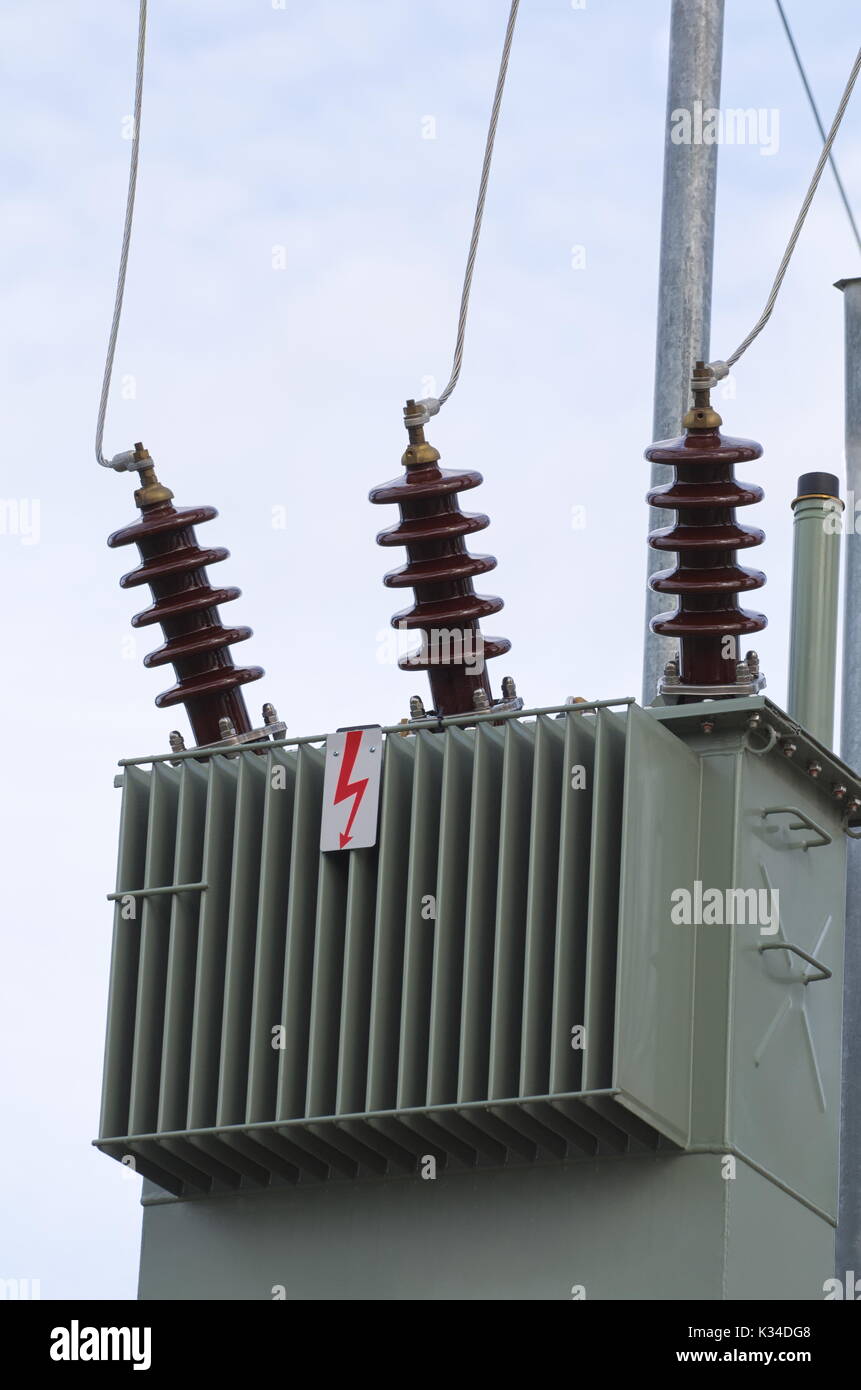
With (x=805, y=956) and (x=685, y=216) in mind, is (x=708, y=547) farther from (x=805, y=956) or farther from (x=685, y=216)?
(x=685, y=216)

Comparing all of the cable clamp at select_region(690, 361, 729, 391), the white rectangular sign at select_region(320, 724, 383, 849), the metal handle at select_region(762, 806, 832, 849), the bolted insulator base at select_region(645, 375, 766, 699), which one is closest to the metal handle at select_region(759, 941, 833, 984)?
the metal handle at select_region(762, 806, 832, 849)

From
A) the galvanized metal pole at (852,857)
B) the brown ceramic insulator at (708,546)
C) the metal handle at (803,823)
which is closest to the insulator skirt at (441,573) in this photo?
the brown ceramic insulator at (708,546)

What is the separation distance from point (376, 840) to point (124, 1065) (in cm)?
107

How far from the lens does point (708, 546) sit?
8.40 m

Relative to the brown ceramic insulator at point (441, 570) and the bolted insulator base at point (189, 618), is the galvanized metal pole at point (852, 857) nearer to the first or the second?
the brown ceramic insulator at point (441, 570)

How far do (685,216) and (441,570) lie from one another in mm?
2218

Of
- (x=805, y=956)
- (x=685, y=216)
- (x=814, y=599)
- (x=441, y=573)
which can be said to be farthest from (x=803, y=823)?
(x=685, y=216)

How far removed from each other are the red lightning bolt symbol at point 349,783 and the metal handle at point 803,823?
1152 millimetres

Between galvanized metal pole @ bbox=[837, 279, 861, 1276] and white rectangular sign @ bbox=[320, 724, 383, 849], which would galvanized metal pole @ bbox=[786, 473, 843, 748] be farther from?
galvanized metal pole @ bbox=[837, 279, 861, 1276]
